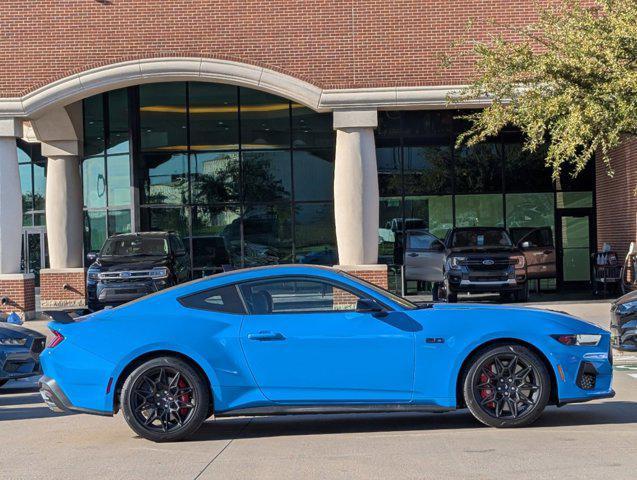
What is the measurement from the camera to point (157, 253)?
22141 millimetres

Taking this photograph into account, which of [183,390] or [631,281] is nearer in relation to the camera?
[183,390]

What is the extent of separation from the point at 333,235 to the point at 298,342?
2006 cm

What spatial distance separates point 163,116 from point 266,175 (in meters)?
3.39

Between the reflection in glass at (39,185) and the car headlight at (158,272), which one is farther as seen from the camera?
the reflection in glass at (39,185)

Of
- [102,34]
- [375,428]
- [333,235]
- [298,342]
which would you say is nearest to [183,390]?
[298,342]

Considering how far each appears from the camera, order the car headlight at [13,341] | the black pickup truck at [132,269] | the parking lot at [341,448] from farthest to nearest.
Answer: the black pickup truck at [132,269] → the car headlight at [13,341] → the parking lot at [341,448]

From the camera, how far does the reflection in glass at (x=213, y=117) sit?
28.2 metres

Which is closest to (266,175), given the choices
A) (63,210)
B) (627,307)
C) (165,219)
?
(165,219)

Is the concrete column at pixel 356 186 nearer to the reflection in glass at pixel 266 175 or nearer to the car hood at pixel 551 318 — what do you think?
the reflection in glass at pixel 266 175

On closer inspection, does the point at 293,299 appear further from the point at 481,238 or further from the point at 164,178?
the point at 164,178

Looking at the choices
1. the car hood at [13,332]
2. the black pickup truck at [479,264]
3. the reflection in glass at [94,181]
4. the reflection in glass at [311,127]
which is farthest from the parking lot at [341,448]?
the reflection in glass at [94,181]

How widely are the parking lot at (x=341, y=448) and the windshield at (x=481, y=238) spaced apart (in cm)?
1401

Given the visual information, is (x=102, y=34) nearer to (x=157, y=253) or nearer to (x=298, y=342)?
(x=157, y=253)

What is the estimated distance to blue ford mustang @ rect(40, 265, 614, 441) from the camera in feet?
26.8
